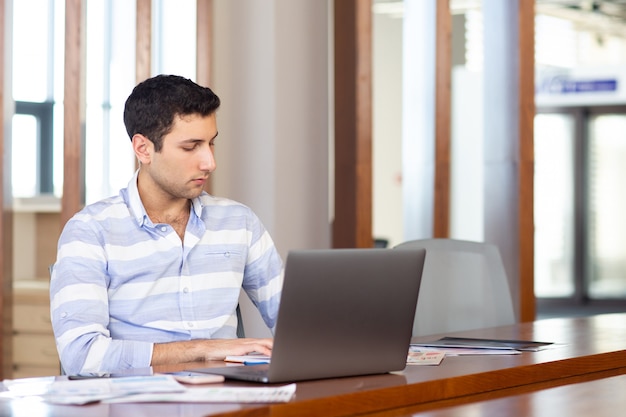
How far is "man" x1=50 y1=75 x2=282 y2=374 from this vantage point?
8.51 feet

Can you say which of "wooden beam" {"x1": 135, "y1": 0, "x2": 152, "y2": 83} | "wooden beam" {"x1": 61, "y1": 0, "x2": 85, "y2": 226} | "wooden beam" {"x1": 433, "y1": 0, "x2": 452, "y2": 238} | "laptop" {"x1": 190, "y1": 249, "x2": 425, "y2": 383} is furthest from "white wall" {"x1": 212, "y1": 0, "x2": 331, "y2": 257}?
"laptop" {"x1": 190, "y1": 249, "x2": 425, "y2": 383}

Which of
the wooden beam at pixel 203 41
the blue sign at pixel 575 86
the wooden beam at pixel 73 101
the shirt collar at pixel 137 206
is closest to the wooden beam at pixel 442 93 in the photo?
the wooden beam at pixel 203 41

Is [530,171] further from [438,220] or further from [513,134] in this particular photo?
[438,220]

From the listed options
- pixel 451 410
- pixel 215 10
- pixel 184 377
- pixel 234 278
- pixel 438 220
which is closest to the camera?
pixel 451 410

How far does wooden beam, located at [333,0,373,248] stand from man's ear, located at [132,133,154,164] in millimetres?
1918

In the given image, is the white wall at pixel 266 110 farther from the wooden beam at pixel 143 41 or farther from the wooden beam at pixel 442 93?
the wooden beam at pixel 442 93

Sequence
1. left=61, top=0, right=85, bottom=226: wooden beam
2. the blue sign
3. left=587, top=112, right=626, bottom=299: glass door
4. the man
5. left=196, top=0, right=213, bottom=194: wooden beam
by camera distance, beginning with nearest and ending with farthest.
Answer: the man → left=61, top=0, right=85, bottom=226: wooden beam → left=196, top=0, right=213, bottom=194: wooden beam → the blue sign → left=587, top=112, right=626, bottom=299: glass door

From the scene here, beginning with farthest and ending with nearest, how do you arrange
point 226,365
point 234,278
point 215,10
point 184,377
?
1. point 215,10
2. point 234,278
3. point 226,365
4. point 184,377

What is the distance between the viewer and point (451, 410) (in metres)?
1.77

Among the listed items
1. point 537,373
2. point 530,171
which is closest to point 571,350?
point 537,373

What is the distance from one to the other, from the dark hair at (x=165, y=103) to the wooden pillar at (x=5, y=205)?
1.03 m

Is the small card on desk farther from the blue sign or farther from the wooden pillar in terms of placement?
the blue sign

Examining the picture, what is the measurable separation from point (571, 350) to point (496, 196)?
108 inches

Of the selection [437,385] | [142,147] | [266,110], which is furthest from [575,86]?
[437,385]
